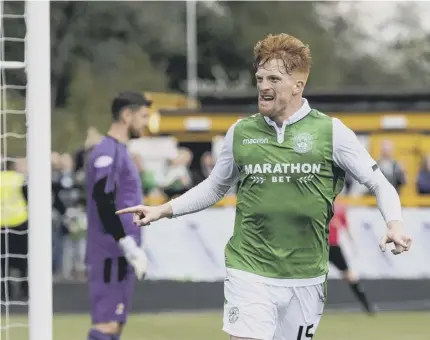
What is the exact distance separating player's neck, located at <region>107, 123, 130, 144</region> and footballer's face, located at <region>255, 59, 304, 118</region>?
9.12 ft

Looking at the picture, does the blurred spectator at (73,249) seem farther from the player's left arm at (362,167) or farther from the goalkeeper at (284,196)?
Result: the player's left arm at (362,167)

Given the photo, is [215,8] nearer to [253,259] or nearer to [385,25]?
[385,25]

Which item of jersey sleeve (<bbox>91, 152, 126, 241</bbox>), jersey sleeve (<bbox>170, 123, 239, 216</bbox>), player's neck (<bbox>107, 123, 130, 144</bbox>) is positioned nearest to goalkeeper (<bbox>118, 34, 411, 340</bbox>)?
jersey sleeve (<bbox>170, 123, 239, 216</bbox>)

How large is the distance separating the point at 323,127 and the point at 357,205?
1008 cm

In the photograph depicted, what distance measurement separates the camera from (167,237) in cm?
1488

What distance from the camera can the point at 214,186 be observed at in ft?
19.8

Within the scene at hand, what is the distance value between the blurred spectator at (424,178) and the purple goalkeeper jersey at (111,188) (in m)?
8.76

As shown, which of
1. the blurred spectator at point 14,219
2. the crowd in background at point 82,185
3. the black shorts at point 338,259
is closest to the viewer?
the blurred spectator at point 14,219

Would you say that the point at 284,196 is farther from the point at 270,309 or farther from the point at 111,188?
the point at 111,188

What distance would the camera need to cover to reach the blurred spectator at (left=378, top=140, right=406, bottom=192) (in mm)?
16344

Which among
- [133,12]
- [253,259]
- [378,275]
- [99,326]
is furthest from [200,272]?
[133,12]

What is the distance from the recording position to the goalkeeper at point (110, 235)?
8102 millimetres

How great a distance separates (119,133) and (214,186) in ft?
8.12

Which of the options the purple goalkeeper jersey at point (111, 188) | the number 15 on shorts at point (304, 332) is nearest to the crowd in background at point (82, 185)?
the purple goalkeeper jersey at point (111, 188)
